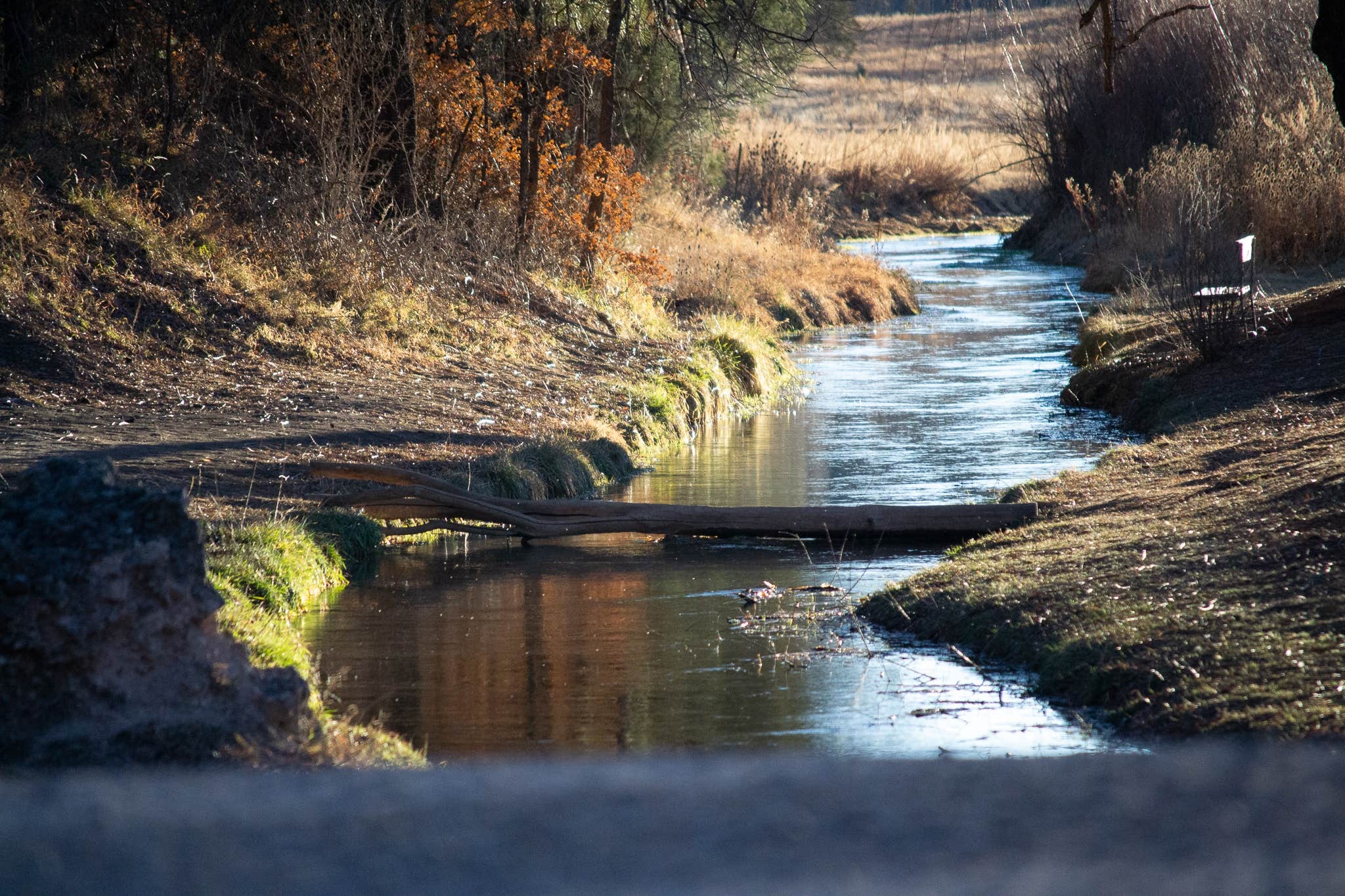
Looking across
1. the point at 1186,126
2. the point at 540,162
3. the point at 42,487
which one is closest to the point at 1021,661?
the point at 42,487

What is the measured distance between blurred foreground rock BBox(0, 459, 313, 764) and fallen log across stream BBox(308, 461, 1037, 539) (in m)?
5.56

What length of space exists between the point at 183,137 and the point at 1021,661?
1341cm

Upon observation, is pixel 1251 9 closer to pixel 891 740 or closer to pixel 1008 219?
pixel 891 740

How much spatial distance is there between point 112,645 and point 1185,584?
17.3 feet

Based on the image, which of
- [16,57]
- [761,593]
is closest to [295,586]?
[761,593]

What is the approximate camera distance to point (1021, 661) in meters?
7.45

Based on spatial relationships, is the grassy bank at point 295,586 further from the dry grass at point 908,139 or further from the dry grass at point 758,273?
the dry grass at point 758,273

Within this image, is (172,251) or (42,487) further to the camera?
(172,251)

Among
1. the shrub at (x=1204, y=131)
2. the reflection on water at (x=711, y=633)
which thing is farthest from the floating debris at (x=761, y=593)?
the shrub at (x=1204, y=131)

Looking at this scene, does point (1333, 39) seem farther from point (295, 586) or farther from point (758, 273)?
point (758, 273)

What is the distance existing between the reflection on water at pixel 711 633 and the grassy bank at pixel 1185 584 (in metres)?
0.34

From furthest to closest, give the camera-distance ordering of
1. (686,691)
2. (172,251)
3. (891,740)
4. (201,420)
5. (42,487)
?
(172,251)
(201,420)
(686,691)
(891,740)
(42,487)

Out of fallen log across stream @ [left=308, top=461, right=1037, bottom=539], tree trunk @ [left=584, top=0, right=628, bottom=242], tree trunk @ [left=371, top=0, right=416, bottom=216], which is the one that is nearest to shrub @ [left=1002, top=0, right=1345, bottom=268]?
fallen log across stream @ [left=308, top=461, right=1037, bottom=539]

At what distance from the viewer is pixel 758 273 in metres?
28.3
